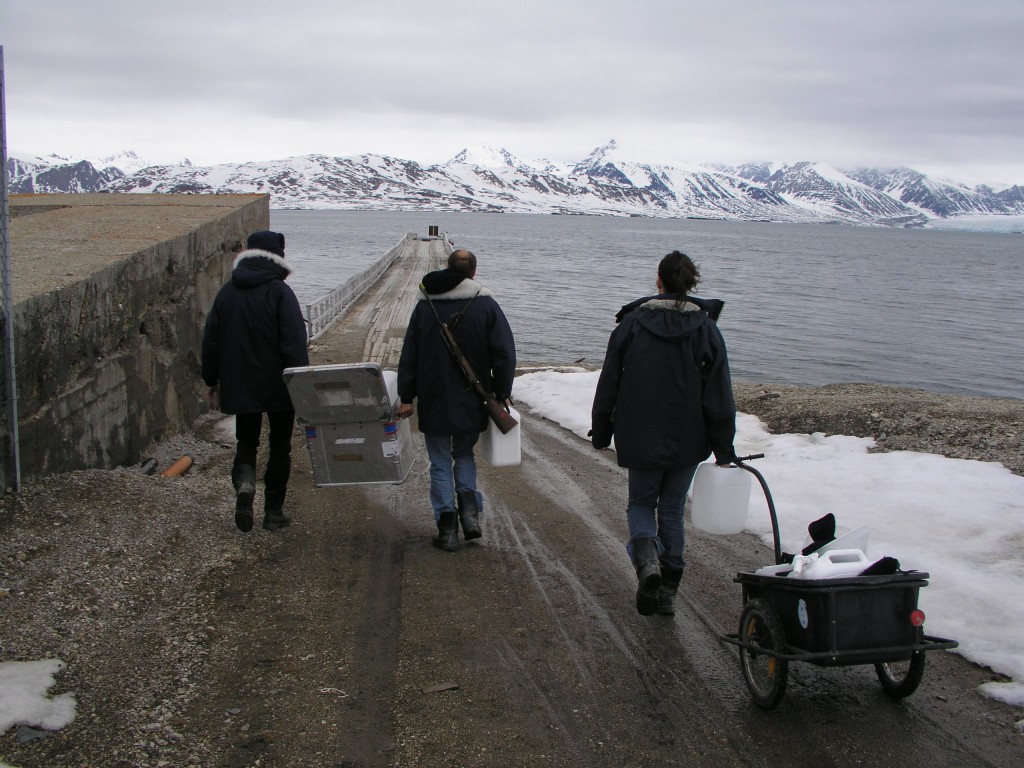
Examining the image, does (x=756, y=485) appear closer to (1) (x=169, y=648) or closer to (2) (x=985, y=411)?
(2) (x=985, y=411)

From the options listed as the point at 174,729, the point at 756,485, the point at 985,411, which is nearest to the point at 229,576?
the point at 174,729

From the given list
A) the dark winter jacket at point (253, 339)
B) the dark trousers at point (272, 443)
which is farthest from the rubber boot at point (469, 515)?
the dark winter jacket at point (253, 339)

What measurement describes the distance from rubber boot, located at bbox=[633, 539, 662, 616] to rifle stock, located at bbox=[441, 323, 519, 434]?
4.10 feet

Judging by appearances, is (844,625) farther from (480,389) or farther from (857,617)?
(480,389)

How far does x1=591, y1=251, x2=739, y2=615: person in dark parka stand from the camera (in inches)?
161

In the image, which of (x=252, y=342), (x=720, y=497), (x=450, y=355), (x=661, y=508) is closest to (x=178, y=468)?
(x=252, y=342)

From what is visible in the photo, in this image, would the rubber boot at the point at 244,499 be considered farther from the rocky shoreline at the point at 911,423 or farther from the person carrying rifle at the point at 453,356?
the rocky shoreline at the point at 911,423

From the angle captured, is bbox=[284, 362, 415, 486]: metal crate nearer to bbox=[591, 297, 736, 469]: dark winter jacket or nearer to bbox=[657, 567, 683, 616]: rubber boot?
bbox=[591, 297, 736, 469]: dark winter jacket

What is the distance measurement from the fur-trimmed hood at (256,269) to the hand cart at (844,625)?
335 cm

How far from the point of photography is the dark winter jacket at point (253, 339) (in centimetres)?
526

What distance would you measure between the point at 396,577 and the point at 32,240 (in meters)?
4.53

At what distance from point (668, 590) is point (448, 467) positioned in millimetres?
1588

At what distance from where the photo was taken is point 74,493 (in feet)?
16.6

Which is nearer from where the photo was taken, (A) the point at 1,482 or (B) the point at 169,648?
(B) the point at 169,648
